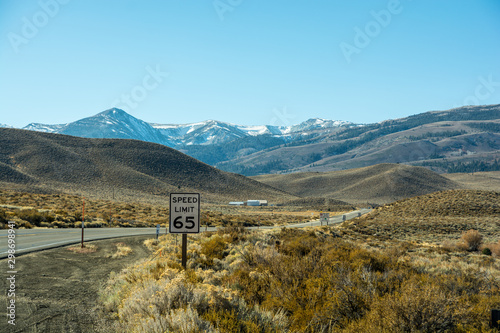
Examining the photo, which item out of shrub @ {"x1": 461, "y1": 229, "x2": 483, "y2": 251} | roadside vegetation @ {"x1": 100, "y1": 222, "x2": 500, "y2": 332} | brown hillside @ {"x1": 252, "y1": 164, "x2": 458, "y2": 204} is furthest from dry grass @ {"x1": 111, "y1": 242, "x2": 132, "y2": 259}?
brown hillside @ {"x1": 252, "y1": 164, "x2": 458, "y2": 204}

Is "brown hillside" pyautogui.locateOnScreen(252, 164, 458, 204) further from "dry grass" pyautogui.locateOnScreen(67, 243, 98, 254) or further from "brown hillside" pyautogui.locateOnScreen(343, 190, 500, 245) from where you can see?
"dry grass" pyautogui.locateOnScreen(67, 243, 98, 254)

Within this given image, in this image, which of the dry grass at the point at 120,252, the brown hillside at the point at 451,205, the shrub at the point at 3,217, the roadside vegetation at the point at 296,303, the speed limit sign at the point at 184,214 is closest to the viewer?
the roadside vegetation at the point at 296,303

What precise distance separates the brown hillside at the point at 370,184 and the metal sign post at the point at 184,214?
489 feet

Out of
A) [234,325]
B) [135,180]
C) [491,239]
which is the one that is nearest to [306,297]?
[234,325]

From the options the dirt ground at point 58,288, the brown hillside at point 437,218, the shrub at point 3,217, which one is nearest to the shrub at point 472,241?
the brown hillside at point 437,218

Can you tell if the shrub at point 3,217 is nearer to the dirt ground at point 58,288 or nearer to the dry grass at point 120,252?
the dry grass at point 120,252

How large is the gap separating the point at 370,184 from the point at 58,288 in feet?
564

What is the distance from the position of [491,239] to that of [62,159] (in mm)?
106134

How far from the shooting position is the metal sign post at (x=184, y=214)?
9.35m

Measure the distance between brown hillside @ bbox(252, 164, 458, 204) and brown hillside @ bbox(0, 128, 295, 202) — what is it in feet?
120

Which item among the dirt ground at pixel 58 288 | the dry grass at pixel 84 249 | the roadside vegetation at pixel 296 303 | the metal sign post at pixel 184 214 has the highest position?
the metal sign post at pixel 184 214

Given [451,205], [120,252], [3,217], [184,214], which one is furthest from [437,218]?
[3,217]

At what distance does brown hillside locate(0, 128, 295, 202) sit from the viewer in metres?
92.3

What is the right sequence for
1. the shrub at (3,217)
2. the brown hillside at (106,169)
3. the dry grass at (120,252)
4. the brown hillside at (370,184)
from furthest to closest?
the brown hillside at (370,184) < the brown hillside at (106,169) < the shrub at (3,217) < the dry grass at (120,252)
